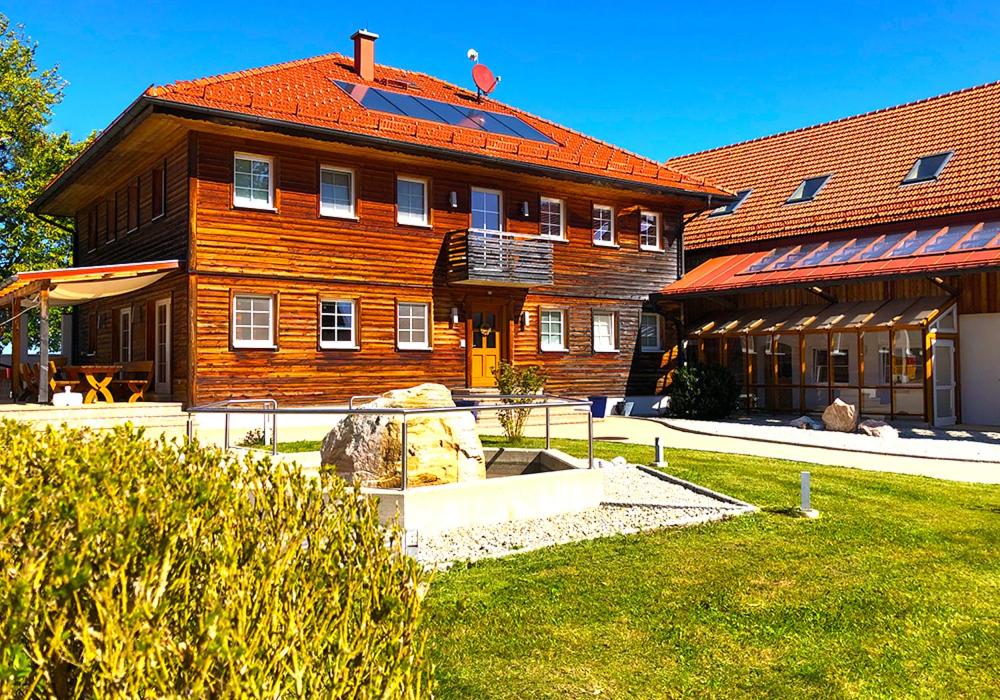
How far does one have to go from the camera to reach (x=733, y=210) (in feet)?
94.9

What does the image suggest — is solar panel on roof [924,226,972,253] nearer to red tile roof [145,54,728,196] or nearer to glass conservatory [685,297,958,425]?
glass conservatory [685,297,958,425]

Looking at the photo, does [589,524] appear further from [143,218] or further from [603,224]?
[603,224]

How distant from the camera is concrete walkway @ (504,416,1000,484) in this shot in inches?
493

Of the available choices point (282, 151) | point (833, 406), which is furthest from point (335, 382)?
point (833, 406)

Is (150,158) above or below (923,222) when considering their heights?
above

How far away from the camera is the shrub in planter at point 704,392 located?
22.9 meters

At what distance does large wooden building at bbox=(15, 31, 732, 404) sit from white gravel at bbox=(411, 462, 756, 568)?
1139 cm

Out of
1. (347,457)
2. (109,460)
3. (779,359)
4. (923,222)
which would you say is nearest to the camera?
(109,460)

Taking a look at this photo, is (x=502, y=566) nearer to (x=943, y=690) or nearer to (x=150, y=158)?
(x=943, y=690)

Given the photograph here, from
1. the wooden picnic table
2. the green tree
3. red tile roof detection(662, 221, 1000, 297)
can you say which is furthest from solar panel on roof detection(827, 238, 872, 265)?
the green tree

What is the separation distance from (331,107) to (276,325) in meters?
5.84

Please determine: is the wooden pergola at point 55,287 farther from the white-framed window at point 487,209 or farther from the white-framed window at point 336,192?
the white-framed window at point 487,209

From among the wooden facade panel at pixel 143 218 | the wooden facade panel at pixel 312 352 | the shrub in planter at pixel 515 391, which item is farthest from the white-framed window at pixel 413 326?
the wooden facade panel at pixel 143 218

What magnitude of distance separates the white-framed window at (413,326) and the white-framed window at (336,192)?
2.85m
